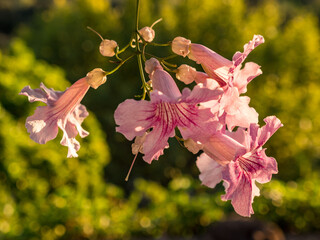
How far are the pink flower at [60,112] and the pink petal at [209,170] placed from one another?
36 cm

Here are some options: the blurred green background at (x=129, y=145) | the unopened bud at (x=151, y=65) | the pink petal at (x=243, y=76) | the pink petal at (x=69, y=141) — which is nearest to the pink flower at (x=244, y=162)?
the pink petal at (x=243, y=76)

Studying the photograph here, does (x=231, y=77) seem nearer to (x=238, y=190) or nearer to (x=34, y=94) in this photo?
(x=238, y=190)

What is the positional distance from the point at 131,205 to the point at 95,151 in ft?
3.68

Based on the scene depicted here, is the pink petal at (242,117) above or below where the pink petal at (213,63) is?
below

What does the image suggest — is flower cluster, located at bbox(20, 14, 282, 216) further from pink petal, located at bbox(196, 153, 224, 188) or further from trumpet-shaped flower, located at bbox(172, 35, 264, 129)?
pink petal, located at bbox(196, 153, 224, 188)

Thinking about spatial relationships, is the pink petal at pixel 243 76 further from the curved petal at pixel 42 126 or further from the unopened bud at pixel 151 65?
the curved petal at pixel 42 126


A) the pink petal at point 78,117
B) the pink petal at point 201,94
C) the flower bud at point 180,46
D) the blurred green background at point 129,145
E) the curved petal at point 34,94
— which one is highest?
the pink petal at point 201,94

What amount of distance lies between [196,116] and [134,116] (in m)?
0.13

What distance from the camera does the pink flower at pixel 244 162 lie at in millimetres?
1146

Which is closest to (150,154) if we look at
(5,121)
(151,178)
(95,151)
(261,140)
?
(261,140)

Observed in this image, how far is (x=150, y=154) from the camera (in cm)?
112

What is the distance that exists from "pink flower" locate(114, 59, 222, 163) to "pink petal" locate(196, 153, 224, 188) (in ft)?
1.04

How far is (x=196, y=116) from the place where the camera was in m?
1.07

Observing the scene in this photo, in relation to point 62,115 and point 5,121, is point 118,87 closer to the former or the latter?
point 5,121
